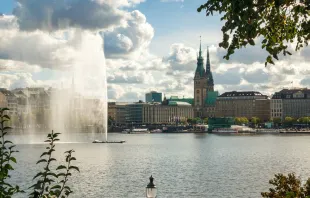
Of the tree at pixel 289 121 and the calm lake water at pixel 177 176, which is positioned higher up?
the tree at pixel 289 121

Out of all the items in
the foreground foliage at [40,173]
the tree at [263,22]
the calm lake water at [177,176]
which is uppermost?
the tree at [263,22]

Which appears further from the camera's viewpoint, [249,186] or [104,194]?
[249,186]

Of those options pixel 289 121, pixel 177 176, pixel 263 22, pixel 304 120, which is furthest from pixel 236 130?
pixel 263 22

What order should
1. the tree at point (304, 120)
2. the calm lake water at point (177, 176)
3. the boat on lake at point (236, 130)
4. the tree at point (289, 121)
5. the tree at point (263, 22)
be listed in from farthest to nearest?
the tree at point (289, 121) → the tree at point (304, 120) → the boat on lake at point (236, 130) → the calm lake water at point (177, 176) → the tree at point (263, 22)

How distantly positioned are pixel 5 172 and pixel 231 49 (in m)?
3.73

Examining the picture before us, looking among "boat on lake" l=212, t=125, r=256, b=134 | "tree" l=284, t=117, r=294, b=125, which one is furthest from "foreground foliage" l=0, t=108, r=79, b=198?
"tree" l=284, t=117, r=294, b=125

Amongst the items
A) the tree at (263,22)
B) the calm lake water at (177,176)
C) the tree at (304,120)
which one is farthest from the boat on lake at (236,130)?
the tree at (263,22)

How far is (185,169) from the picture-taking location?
50.8 metres

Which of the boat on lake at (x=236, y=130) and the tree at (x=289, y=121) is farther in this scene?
the tree at (x=289, y=121)

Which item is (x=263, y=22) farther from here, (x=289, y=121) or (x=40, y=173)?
(x=289, y=121)

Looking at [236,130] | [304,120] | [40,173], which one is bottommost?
[40,173]

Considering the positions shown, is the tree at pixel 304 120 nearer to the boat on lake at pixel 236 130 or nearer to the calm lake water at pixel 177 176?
the boat on lake at pixel 236 130

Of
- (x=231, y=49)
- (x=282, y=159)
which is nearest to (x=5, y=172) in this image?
(x=231, y=49)

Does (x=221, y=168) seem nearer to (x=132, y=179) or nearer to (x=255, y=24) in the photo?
(x=132, y=179)
